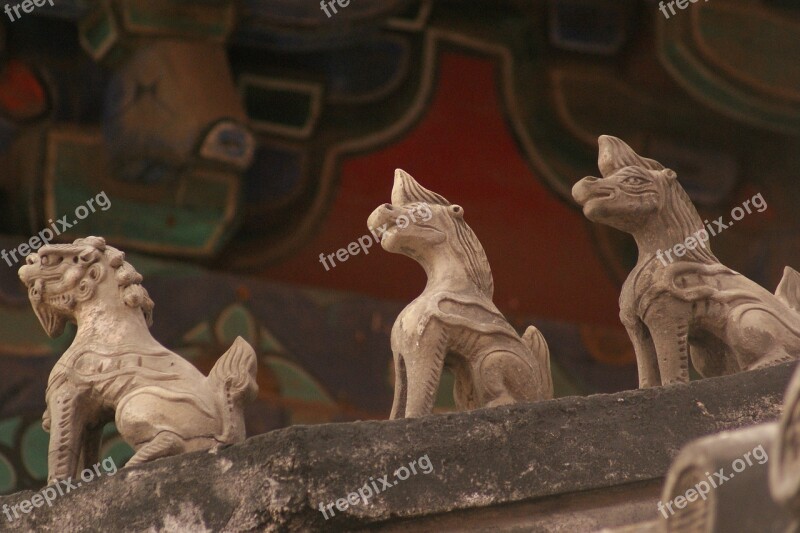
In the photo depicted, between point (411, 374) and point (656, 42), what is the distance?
16.4 ft

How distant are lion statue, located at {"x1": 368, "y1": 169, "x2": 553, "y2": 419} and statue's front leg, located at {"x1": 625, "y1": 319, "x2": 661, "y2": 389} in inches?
10.0

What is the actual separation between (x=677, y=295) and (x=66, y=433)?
164cm

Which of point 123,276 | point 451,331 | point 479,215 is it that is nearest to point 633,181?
point 451,331

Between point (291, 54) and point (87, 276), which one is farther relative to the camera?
point (291, 54)

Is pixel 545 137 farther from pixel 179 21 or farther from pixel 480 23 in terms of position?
pixel 179 21

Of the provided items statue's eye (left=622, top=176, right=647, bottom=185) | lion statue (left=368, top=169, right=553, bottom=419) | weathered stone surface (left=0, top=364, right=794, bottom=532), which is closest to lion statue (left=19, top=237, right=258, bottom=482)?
weathered stone surface (left=0, top=364, right=794, bottom=532)

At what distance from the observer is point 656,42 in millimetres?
9523

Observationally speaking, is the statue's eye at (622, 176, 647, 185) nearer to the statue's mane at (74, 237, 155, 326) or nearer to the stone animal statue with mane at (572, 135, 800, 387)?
the stone animal statue with mane at (572, 135, 800, 387)

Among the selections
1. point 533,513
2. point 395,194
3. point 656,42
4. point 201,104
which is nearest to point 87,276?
point 395,194

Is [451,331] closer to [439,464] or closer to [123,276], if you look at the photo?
[439,464]

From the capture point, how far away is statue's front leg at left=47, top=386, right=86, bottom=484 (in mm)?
4875

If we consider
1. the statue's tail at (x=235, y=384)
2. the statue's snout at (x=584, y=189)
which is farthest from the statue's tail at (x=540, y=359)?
the statue's tail at (x=235, y=384)

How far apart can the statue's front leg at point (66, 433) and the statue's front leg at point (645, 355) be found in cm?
150

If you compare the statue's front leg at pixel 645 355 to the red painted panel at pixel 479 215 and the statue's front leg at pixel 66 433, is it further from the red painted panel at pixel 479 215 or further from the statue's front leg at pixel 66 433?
the red painted panel at pixel 479 215
